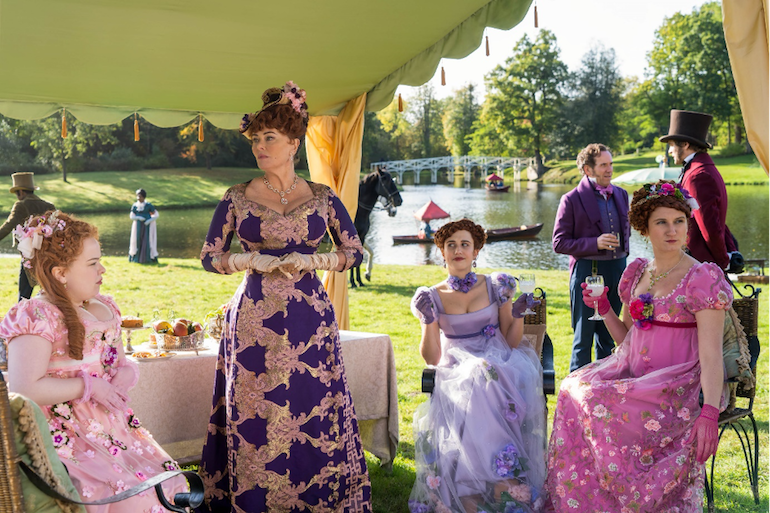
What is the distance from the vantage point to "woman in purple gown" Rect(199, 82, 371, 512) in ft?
10.4

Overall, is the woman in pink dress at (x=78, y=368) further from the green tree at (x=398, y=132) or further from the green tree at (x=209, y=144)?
the green tree at (x=398, y=132)

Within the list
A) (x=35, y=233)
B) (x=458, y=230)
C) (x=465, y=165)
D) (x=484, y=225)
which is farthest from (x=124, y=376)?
(x=465, y=165)

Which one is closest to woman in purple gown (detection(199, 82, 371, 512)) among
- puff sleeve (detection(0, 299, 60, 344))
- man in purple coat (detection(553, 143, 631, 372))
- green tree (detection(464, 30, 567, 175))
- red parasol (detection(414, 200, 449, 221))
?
puff sleeve (detection(0, 299, 60, 344))

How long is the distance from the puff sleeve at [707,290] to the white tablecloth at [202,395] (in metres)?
1.71

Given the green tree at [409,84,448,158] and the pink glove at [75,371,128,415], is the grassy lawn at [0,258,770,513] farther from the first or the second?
the green tree at [409,84,448,158]

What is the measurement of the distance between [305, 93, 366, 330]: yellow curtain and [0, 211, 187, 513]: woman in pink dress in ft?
8.20

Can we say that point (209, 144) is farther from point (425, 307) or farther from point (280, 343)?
point (280, 343)

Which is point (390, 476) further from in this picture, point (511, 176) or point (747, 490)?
point (511, 176)

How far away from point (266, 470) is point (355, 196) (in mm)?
2506

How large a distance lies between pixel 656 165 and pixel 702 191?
149 ft

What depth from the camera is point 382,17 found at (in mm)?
3557

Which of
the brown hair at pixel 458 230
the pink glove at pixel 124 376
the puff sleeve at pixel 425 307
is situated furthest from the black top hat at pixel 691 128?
the pink glove at pixel 124 376

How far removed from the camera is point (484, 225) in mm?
27922

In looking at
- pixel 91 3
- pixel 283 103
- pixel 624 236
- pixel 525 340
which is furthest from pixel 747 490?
pixel 91 3
